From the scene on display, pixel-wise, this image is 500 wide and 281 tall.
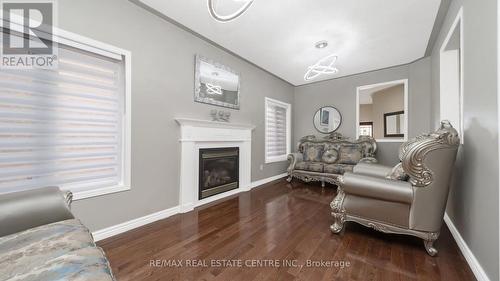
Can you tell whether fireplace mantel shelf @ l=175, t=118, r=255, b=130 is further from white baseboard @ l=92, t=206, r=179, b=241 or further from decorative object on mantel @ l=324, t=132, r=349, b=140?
decorative object on mantel @ l=324, t=132, r=349, b=140

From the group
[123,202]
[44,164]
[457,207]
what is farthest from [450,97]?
[44,164]

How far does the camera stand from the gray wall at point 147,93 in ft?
6.02

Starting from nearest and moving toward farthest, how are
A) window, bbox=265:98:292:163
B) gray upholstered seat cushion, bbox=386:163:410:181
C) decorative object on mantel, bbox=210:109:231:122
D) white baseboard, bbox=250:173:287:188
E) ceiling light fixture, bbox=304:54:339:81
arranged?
gray upholstered seat cushion, bbox=386:163:410:181, ceiling light fixture, bbox=304:54:339:81, decorative object on mantel, bbox=210:109:231:122, white baseboard, bbox=250:173:287:188, window, bbox=265:98:292:163

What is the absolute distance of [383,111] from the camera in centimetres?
425

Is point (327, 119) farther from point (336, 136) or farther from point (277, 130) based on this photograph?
point (277, 130)

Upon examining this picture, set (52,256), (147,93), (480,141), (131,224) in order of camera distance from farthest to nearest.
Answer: (147,93), (131,224), (480,141), (52,256)

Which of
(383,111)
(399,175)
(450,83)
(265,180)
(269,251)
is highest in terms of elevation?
(450,83)

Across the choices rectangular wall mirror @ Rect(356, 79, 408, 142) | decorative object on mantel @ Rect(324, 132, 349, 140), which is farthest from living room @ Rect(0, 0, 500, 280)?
decorative object on mantel @ Rect(324, 132, 349, 140)

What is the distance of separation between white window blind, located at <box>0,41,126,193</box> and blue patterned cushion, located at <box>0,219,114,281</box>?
0.88 meters

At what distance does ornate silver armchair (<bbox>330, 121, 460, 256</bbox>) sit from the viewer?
152 centimetres

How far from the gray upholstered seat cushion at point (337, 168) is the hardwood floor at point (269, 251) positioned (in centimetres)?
141

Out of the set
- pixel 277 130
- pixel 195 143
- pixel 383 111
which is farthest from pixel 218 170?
pixel 383 111

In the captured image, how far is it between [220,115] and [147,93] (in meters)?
1.16

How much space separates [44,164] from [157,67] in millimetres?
1475
